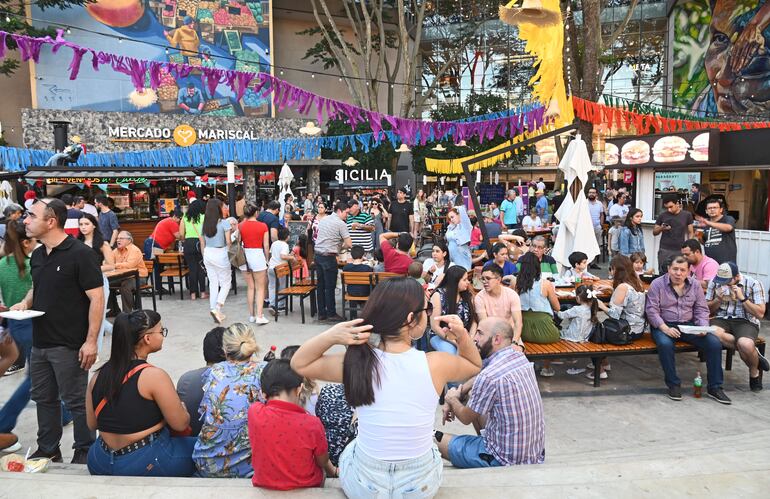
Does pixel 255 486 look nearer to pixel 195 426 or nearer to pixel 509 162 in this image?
pixel 195 426

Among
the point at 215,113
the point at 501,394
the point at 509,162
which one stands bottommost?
the point at 501,394

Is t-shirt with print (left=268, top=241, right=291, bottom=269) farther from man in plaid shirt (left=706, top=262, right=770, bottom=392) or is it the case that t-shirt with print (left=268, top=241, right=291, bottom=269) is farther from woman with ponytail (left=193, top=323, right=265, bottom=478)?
man in plaid shirt (left=706, top=262, right=770, bottom=392)

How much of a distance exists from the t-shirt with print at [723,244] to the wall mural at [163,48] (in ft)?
68.0

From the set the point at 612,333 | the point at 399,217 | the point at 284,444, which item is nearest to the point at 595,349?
the point at 612,333

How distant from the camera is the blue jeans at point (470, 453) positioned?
3.13 metres

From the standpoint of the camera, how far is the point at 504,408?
3000mm

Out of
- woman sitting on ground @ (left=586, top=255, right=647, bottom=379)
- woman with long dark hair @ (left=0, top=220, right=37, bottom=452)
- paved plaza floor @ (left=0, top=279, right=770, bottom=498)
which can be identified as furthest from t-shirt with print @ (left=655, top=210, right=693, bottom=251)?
woman with long dark hair @ (left=0, top=220, right=37, bottom=452)

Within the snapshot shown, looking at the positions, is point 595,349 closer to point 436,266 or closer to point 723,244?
point 436,266

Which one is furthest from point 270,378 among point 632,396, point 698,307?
point 698,307

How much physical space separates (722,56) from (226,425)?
32626mm

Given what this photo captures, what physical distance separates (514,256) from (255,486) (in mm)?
6272

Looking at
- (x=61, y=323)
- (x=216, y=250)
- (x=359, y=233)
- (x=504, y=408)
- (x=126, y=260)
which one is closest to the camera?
(x=504, y=408)

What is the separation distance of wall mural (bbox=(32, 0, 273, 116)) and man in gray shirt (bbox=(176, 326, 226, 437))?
2232 cm

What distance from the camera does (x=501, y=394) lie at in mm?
3010
